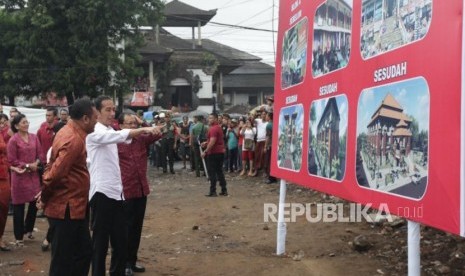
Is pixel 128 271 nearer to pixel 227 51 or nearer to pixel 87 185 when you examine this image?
pixel 87 185

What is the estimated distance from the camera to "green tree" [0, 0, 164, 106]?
22.9 m

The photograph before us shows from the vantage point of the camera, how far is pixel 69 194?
461 cm

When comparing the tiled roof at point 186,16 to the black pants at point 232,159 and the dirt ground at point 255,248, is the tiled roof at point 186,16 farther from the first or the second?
the dirt ground at point 255,248

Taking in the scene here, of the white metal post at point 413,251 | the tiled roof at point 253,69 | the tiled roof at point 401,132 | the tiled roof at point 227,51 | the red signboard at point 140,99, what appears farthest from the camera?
the tiled roof at point 253,69

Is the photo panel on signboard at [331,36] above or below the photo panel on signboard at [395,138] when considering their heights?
above

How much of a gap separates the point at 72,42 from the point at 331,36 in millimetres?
19658

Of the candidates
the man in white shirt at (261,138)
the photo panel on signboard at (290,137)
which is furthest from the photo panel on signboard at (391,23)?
the man in white shirt at (261,138)

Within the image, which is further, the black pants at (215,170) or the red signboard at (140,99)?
the red signboard at (140,99)

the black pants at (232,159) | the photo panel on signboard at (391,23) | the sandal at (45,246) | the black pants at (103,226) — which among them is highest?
the photo panel on signboard at (391,23)

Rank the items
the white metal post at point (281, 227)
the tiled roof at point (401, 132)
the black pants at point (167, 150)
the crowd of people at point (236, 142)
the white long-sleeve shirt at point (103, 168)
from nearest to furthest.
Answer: the tiled roof at point (401, 132) → the white long-sleeve shirt at point (103, 168) → the white metal post at point (281, 227) → the crowd of people at point (236, 142) → the black pants at point (167, 150)

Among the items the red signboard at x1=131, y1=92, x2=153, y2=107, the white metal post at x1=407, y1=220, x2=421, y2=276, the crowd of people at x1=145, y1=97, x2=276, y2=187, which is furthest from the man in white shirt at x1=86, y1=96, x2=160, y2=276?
the red signboard at x1=131, y1=92, x2=153, y2=107

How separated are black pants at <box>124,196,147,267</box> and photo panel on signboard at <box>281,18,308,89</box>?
2028mm

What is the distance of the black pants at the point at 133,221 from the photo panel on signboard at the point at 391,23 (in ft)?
9.47

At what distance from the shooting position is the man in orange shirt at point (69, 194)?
4.53 metres
